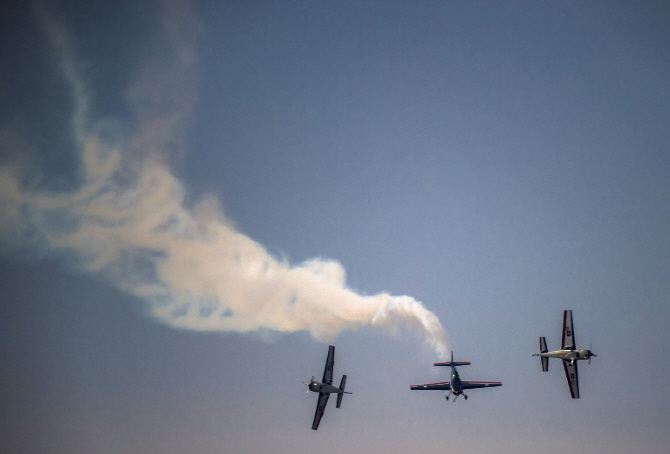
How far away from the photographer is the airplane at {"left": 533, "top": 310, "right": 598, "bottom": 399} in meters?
118

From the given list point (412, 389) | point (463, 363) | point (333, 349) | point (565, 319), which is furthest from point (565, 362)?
point (333, 349)

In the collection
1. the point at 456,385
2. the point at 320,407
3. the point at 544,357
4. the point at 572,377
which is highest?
the point at 544,357

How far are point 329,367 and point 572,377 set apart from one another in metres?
55.8

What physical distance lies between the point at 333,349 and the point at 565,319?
55225mm

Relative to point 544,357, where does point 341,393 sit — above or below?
below

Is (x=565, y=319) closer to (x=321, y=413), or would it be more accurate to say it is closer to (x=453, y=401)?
(x=453, y=401)

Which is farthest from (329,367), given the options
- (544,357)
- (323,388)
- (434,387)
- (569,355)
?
(569,355)

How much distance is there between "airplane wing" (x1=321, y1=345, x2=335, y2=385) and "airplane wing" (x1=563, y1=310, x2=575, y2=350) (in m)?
54.1

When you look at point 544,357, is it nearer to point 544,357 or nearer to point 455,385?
point 544,357

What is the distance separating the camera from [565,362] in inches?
4710

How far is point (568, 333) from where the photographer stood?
121 metres

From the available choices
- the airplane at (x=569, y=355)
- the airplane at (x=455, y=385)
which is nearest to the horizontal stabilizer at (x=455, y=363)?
the airplane at (x=455, y=385)

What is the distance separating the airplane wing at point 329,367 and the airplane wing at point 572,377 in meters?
53.8

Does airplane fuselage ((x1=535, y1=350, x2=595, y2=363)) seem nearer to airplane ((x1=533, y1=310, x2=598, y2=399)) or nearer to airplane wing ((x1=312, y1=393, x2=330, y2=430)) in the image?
airplane ((x1=533, y1=310, x2=598, y2=399))
